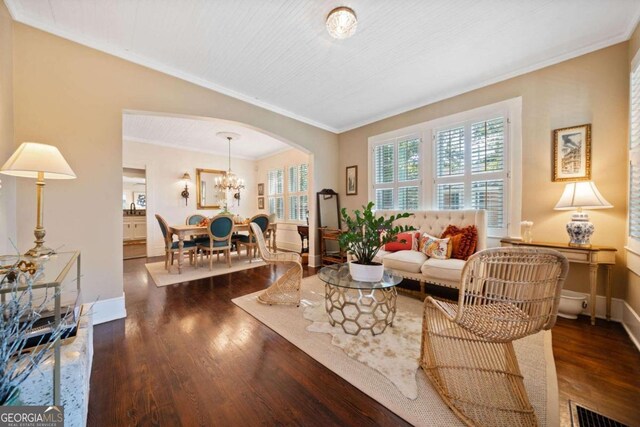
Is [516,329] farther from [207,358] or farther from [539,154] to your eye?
[539,154]

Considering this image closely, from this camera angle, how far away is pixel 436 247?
3.06 metres

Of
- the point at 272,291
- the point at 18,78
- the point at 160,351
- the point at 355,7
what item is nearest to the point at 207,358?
the point at 160,351

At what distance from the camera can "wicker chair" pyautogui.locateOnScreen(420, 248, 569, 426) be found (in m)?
1.23

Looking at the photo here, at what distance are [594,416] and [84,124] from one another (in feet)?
14.5

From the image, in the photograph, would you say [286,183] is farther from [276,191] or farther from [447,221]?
[447,221]

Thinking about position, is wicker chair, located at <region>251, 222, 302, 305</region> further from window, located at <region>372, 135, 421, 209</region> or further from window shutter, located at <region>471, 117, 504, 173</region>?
window shutter, located at <region>471, 117, 504, 173</region>

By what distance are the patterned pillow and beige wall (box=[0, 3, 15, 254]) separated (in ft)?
13.2

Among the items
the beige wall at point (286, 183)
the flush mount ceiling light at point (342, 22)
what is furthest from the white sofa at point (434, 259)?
the beige wall at point (286, 183)

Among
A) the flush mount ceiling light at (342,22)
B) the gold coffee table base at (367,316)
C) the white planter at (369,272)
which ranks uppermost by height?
the flush mount ceiling light at (342,22)

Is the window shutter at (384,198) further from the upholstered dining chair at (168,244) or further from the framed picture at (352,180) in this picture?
the upholstered dining chair at (168,244)

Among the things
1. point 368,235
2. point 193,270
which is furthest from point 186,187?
point 368,235

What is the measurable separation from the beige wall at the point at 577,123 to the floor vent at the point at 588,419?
6.04 ft

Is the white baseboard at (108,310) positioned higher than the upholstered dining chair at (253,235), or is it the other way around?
the upholstered dining chair at (253,235)

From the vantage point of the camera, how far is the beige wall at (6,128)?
1842mm
